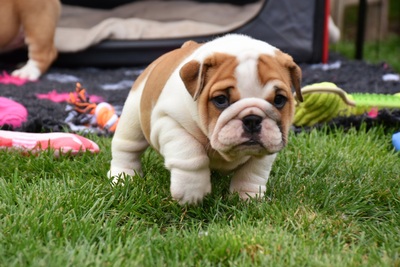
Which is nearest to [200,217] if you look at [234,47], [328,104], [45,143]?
[234,47]

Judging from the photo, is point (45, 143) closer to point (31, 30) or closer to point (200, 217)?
point (200, 217)

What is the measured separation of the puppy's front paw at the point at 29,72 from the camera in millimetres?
4781

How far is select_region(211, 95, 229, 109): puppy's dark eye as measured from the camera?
2.14 m

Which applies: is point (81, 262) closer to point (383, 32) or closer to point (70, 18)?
point (70, 18)

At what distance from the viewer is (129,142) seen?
2607 mm

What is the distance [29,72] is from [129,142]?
→ 2.45 m

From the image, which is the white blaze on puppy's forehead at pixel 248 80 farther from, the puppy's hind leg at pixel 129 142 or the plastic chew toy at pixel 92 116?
the plastic chew toy at pixel 92 116

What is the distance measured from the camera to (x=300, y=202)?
2348mm

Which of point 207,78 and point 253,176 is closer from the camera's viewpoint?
point 207,78

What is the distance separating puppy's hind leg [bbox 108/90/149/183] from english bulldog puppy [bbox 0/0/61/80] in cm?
236

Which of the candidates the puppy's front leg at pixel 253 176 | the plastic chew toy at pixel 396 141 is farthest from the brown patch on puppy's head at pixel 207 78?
the plastic chew toy at pixel 396 141

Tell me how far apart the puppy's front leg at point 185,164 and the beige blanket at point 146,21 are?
10.0 ft

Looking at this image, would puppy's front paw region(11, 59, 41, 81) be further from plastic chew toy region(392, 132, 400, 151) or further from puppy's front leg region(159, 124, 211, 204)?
puppy's front leg region(159, 124, 211, 204)

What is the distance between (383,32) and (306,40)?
3.17 m
